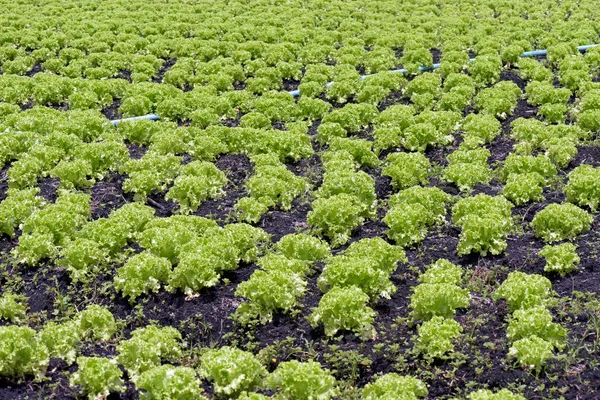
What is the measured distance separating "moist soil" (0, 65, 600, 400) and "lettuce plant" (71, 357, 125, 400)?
0.56ft

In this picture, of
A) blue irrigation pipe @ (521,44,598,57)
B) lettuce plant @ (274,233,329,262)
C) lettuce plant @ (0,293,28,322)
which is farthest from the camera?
blue irrigation pipe @ (521,44,598,57)

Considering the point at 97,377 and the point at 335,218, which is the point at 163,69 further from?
the point at 97,377

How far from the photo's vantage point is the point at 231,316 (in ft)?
31.8

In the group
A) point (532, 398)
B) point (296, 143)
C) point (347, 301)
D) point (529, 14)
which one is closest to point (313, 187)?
point (296, 143)

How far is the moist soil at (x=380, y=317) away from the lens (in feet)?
28.0

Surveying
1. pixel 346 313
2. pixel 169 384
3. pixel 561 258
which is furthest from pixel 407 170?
pixel 169 384

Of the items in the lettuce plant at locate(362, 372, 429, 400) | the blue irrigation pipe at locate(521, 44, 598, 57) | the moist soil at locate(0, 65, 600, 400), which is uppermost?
the blue irrigation pipe at locate(521, 44, 598, 57)

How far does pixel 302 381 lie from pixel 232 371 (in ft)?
2.60

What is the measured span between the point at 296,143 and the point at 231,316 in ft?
17.9

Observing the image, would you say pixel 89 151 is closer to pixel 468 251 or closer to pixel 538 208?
pixel 468 251

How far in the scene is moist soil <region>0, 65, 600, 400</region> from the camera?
853 centimetres

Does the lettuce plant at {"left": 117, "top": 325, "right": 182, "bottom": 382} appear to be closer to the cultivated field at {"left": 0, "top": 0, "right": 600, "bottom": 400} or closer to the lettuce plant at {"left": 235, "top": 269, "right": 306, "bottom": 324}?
the cultivated field at {"left": 0, "top": 0, "right": 600, "bottom": 400}

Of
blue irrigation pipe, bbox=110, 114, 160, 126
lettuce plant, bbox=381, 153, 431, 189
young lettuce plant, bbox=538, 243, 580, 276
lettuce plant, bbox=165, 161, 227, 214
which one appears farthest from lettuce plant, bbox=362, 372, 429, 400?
blue irrigation pipe, bbox=110, 114, 160, 126

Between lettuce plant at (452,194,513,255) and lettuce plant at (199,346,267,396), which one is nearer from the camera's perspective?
lettuce plant at (199,346,267,396)
